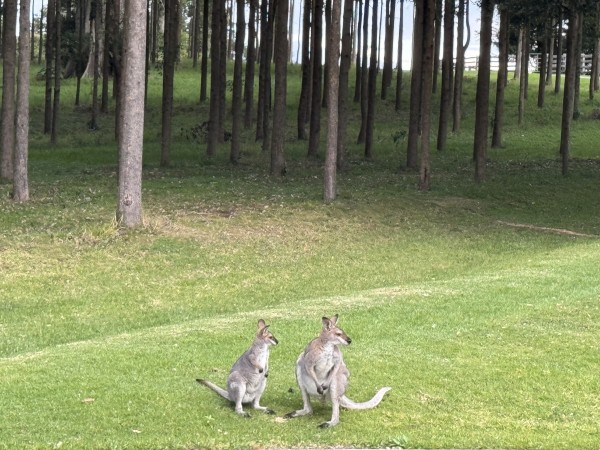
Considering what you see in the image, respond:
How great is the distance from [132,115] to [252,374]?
16053 mm

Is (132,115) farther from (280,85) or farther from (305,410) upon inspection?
(305,410)

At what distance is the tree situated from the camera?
25.0m

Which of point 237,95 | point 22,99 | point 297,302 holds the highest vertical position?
point 237,95

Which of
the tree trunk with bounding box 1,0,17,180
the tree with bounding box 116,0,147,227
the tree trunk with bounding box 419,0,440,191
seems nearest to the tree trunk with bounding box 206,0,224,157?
the tree trunk with bounding box 419,0,440,191

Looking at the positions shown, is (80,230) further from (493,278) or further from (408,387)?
(408,387)

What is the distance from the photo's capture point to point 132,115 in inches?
987

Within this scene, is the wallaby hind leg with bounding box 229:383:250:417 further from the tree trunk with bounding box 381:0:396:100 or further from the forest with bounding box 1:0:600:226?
the tree trunk with bounding box 381:0:396:100

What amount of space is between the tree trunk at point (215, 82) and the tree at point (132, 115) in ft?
43.4

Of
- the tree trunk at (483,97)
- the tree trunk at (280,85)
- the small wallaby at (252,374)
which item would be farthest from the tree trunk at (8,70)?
the small wallaby at (252,374)

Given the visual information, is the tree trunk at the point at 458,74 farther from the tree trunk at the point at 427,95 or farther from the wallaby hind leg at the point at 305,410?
the wallaby hind leg at the point at 305,410

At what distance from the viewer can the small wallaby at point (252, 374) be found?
10086 millimetres

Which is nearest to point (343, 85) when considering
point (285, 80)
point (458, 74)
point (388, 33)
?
point (285, 80)

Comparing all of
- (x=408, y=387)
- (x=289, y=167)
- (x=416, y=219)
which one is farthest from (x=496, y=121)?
(x=408, y=387)

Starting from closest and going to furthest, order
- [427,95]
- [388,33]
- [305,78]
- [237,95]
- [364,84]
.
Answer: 1. [427,95]
2. [237,95]
3. [305,78]
4. [364,84]
5. [388,33]
